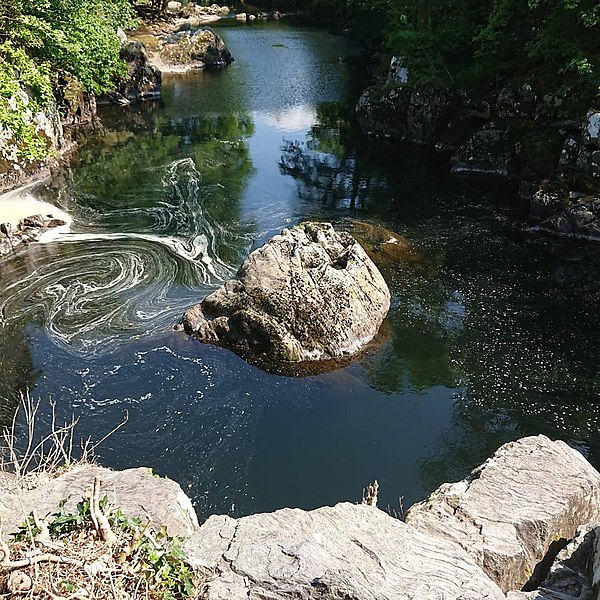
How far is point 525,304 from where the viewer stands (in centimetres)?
2044

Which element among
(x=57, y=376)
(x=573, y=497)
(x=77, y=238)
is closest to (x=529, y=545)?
(x=573, y=497)

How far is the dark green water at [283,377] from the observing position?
14430mm

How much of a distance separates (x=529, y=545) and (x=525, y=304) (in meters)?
12.7

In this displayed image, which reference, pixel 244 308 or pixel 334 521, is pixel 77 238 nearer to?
pixel 244 308

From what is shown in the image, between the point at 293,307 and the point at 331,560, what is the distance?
36.5ft

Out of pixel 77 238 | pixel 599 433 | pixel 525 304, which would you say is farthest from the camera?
pixel 77 238

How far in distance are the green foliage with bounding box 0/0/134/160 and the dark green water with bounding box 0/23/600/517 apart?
4127 millimetres

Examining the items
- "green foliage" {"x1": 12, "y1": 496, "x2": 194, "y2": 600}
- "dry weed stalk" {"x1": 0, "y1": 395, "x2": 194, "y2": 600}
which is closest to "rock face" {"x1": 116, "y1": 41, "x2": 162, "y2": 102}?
"green foliage" {"x1": 12, "y1": 496, "x2": 194, "y2": 600}

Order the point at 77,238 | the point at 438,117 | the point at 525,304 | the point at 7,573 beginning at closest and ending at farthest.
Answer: the point at 7,573
the point at 525,304
the point at 77,238
the point at 438,117

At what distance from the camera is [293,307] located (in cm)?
1800

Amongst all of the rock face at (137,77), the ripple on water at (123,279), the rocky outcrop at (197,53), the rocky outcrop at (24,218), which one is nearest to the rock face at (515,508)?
the ripple on water at (123,279)

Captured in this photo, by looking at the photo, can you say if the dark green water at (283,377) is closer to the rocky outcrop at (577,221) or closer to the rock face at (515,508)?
the rocky outcrop at (577,221)

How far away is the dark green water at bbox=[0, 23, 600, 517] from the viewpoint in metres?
14.4

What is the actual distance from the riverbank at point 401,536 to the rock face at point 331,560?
14 millimetres
